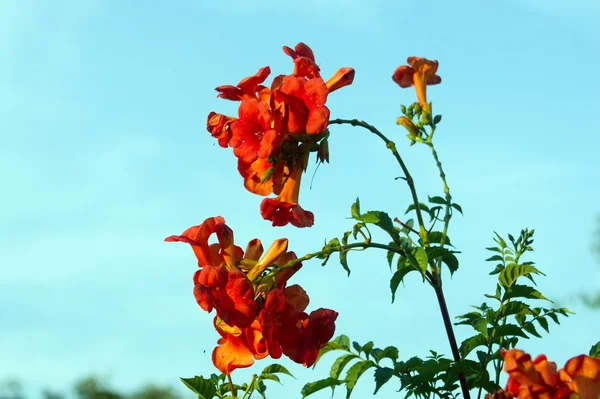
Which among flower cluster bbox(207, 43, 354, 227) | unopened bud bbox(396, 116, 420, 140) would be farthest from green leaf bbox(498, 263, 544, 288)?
flower cluster bbox(207, 43, 354, 227)

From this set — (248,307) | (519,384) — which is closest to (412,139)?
(248,307)

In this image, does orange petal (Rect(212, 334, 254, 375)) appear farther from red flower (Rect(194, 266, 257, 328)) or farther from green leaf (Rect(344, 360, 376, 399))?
green leaf (Rect(344, 360, 376, 399))

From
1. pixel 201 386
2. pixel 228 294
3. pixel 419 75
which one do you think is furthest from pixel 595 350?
pixel 419 75

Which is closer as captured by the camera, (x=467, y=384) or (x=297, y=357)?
(x=297, y=357)

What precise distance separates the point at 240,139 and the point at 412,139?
103 cm

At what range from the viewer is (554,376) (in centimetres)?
215

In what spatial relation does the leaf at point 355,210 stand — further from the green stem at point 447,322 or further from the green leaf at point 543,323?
the green leaf at point 543,323

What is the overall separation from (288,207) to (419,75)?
1190 millimetres

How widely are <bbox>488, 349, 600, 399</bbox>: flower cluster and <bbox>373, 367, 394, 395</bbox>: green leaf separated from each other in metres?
0.90

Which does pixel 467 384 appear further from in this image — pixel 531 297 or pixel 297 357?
pixel 297 357

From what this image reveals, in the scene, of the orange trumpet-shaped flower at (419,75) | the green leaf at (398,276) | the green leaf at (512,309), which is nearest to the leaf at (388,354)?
the green leaf at (398,276)

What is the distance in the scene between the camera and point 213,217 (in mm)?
2963

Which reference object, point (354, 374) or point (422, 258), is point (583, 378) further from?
point (354, 374)

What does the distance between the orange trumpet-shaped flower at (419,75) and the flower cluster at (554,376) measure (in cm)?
184
